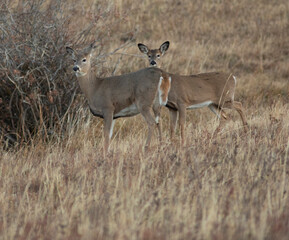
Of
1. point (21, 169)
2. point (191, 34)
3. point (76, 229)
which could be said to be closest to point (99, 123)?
point (21, 169)

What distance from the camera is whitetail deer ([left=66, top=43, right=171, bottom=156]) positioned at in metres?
8.10

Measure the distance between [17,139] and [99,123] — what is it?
1.71 m

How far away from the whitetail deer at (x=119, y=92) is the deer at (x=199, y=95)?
0.72 meters

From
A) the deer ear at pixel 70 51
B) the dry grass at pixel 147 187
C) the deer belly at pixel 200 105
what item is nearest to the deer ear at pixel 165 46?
the dry grass at pixel 147 187

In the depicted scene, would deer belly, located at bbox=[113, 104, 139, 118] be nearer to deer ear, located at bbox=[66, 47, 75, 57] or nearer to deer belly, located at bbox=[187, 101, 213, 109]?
deer ear, located at bbox=[66, 47, 75, 57]

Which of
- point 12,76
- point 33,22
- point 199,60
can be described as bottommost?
point 199,60

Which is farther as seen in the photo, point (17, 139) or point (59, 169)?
point (17, 139)

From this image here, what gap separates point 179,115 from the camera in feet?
29.7

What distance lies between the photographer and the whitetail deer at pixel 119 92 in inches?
319

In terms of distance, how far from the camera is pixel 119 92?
816 cm

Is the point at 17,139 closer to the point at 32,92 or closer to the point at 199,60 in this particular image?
the point at 32,92

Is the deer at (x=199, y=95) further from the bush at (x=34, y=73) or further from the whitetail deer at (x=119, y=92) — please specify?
the bush at (x=34, y=73)

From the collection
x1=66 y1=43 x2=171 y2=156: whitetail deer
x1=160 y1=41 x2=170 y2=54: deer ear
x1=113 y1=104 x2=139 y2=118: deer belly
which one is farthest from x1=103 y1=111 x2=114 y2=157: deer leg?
x1=160 y1=41 x2=170 y2=54: deer ear

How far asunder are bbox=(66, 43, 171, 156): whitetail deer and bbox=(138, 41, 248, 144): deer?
72 centimetres
